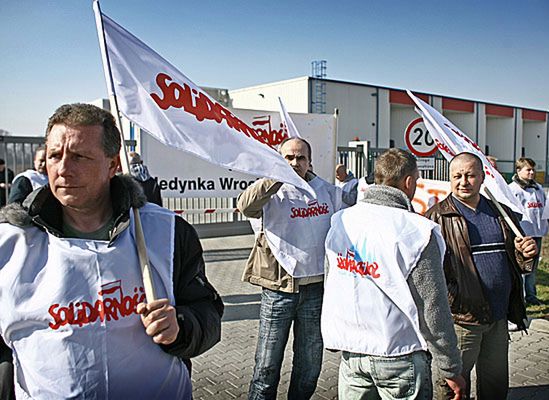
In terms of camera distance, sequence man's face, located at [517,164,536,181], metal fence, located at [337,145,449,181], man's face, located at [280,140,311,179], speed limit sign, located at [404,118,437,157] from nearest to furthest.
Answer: man's face, located at [280,140,311,179], man's face, located at [517,164,536,181], speed limit sign, located at [404,118,437,157], metal fence, located at [337,145,449,181]

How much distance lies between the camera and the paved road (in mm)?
4797

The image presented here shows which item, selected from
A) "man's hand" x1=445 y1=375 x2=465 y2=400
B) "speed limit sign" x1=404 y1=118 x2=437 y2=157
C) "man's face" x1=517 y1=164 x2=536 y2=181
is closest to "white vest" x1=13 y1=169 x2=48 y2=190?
"man's hand" x1=445 y1=375 x2=465 y2=400

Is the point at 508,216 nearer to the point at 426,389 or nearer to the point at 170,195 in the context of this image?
the point at 426,389

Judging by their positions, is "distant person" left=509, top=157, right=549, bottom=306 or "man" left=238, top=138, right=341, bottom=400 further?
"distant person" left=509, top=157, right=549, bottom=306

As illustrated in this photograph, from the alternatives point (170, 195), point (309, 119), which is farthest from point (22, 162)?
point (309, 119)

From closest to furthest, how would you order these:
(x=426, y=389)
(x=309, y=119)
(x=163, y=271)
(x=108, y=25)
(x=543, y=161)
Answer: (x=163, y=271), (x=426, y=389), (x=108, y=25), (x=309, y=119), (x=543, y=161)

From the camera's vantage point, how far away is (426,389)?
2.75 metres

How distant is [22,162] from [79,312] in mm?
8198

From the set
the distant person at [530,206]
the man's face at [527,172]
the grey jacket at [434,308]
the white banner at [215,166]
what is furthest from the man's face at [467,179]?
the white banner at [215,166]

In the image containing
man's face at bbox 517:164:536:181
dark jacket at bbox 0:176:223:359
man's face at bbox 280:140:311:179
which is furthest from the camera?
man's face at bbox 517:164:536:181

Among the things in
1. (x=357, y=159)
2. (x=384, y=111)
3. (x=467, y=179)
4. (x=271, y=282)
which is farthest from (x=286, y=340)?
(x=384, y=111)

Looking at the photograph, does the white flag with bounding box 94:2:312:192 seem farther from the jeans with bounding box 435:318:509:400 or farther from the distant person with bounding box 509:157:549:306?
the distant person with bounding box 509:157:549:306

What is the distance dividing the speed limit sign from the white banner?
4.39 ft

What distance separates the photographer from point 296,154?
4.10 metres
